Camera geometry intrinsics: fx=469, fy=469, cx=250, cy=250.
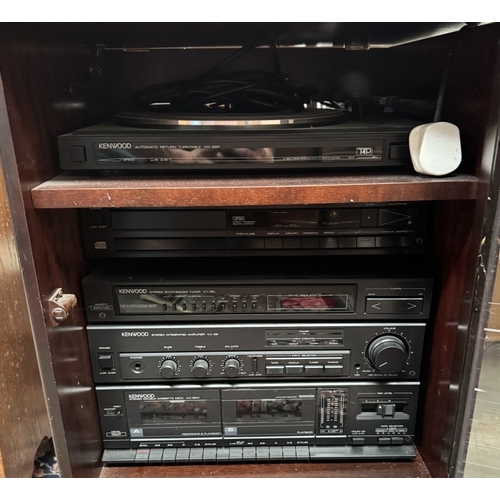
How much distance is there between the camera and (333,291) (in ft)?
2.28

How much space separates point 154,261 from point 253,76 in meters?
0.38

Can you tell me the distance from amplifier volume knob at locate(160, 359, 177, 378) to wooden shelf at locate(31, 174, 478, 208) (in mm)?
285

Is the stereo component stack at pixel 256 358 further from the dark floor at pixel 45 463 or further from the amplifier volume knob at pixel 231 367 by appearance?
the dark floor at pixel 45 463

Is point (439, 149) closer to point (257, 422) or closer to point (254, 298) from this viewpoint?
A: point (254, 298)

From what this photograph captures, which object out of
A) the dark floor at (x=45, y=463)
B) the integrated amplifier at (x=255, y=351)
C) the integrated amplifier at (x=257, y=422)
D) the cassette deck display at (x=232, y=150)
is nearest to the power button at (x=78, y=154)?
the cassette deck display at (x=232, y=150)

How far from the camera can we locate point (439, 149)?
56 cm

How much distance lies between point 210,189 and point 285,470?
49cm

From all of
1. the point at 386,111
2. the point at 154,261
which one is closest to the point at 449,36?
the point at 386,111

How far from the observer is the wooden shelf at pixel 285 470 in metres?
0.75

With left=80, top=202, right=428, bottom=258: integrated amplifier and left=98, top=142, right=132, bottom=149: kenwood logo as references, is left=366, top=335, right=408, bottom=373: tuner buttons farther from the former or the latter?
left=98, top=142, right=132, bottom=149: kenwood logo

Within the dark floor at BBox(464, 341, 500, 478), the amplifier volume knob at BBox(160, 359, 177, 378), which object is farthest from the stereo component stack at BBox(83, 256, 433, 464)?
the dark floor at BBox(464, 341, 500, 478)

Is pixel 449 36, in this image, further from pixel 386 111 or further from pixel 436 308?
pixel 436 308

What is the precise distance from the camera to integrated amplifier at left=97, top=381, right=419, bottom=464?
29.4 inches
